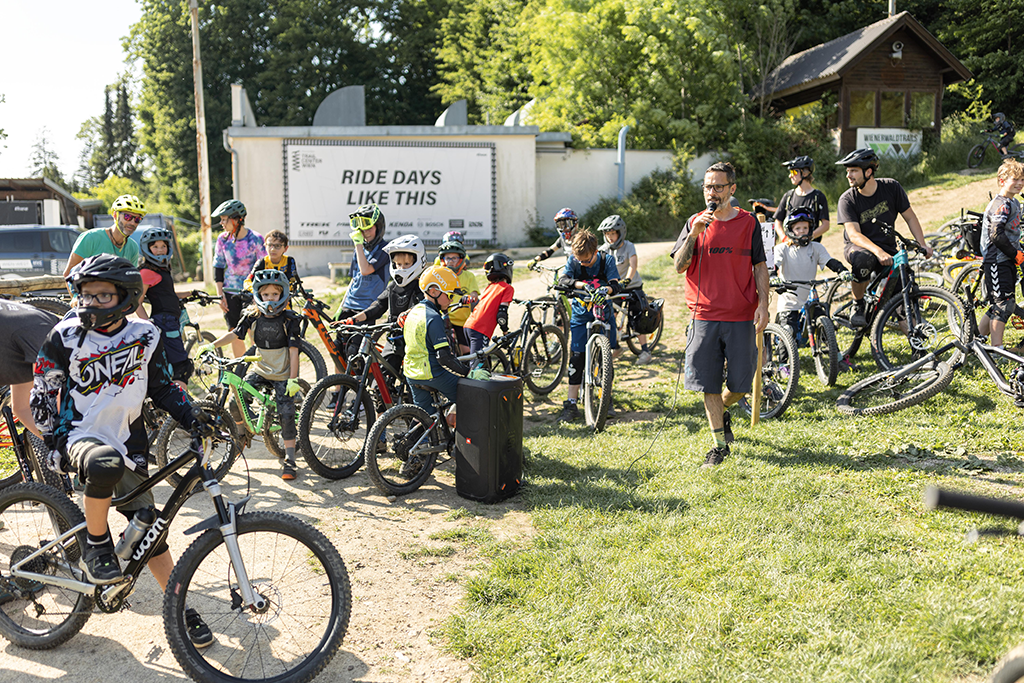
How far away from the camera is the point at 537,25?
28000 millimetres

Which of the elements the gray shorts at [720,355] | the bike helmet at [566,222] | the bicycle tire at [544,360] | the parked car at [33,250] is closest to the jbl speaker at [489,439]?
the gray shorts at [720,355]

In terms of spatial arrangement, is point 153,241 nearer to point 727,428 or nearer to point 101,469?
point 101,469

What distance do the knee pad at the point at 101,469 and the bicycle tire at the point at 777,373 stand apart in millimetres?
5300

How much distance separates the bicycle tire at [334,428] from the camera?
6312 mm

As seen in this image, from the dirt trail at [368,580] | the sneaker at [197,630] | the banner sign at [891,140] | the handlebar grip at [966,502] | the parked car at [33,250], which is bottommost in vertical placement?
the dirt trail at [368,580]

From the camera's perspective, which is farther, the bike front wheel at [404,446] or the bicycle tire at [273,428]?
the bicycle tire at [273,428]

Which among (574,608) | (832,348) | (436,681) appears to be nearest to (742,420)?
(832,348)

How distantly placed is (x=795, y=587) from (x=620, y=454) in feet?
8.65

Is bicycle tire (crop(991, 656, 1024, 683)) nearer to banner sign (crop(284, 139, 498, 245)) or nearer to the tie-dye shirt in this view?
the tie-dye shirt

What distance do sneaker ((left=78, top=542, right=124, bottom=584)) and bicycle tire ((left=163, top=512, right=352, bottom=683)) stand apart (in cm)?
42

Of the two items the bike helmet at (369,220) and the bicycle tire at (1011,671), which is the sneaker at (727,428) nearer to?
the bike helmet at (369,220)

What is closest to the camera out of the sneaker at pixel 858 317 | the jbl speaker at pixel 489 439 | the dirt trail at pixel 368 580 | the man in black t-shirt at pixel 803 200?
the dirt trail at pixel 368 580

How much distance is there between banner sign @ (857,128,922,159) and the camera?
26.1 metres

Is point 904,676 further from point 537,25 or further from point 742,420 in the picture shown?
point 537,25
